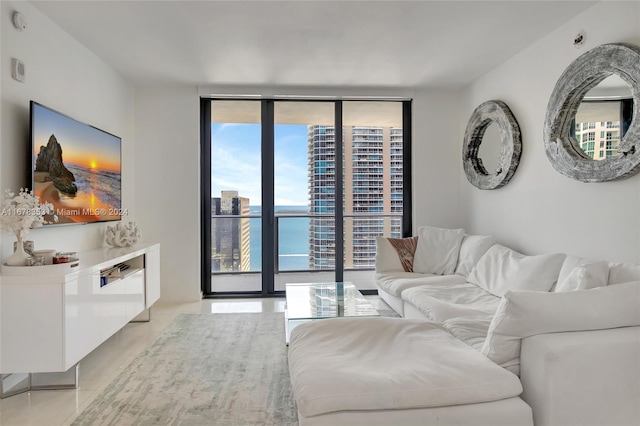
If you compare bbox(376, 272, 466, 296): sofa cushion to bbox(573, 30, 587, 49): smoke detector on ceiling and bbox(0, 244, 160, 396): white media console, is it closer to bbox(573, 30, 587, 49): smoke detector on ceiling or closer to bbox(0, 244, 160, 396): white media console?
bbox(573, 30, 587, 49): smoke detector on ceiling

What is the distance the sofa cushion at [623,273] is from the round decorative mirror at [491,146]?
161 cm

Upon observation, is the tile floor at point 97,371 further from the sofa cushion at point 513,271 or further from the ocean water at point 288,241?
the sofa cushion at point 513,271

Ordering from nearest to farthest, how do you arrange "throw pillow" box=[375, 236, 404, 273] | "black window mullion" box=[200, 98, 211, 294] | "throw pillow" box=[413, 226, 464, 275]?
"throw pillow" box=[413, 226, 464, 275], "throw pillow" box=[375, 236, 404, 273], "black window mullion" box=[200, 98, 211, 294]

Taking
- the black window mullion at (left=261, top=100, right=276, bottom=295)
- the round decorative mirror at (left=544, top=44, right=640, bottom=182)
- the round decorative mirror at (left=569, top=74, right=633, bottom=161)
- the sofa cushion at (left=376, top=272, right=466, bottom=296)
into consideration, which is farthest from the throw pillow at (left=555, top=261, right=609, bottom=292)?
the black window mullion at (left=261, top=100, right=276, bottom=295)

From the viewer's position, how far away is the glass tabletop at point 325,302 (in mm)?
2861

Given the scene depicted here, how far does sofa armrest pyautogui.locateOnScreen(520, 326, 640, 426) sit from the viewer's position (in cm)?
151

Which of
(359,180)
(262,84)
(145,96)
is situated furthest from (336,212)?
(145,96)

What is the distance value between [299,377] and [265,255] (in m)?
3.33

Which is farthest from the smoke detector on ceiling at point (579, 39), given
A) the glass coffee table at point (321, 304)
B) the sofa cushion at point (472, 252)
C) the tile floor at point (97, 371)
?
the tile floor at point (97, 371)

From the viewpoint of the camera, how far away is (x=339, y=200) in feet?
16.1

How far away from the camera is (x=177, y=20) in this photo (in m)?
2.89

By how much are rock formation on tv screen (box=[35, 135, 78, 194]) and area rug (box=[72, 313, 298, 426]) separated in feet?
4.68

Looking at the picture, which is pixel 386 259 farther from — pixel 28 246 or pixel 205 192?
pixel 28 246

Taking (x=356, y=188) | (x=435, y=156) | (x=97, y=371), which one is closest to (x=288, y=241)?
(x=356, y=188)
